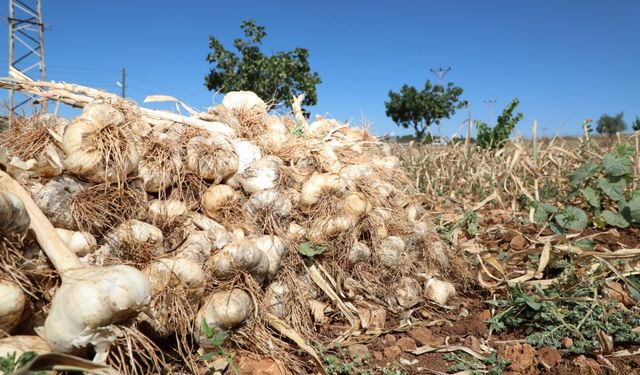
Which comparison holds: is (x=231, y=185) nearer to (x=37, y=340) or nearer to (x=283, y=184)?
(x=283, y=184)

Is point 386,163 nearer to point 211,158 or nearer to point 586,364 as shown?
point 211,158

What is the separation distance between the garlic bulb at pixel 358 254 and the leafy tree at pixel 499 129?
17.6 feet

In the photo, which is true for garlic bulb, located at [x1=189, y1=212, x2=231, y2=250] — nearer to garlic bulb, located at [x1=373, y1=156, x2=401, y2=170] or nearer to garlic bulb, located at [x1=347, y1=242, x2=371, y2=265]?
garlic bulb, located at [x1=347, y1=242, x2=371, y2=265]

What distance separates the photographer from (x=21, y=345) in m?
1.45

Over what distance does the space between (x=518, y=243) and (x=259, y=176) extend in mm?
1976

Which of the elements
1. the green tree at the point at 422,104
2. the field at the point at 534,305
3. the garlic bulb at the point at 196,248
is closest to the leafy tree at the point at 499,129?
the field at the point at 534,305

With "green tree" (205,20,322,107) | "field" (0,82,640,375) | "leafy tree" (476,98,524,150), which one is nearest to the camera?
"field" (0,82,640,375)

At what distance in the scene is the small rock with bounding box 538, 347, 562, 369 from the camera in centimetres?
204

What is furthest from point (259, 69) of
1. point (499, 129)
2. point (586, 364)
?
point (586, 364)

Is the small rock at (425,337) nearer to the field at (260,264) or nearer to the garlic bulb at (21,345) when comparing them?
the field at (260,264)

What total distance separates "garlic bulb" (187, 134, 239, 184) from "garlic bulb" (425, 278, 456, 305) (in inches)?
52.7

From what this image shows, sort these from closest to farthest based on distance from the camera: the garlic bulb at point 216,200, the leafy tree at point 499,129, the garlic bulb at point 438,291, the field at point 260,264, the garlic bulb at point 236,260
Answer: the field at point 260,264, the garlic bulb at point 236,260, the garlic bulb at point 216,200, the garlic bulb at point 438,291, the leafy tree at point 499,129

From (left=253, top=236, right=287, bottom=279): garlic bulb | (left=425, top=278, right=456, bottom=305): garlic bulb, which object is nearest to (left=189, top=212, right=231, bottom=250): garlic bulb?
(left=253, top=236, right=287, bottom=279): garlic bulb

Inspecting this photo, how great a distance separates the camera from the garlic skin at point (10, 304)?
147 centimetres
